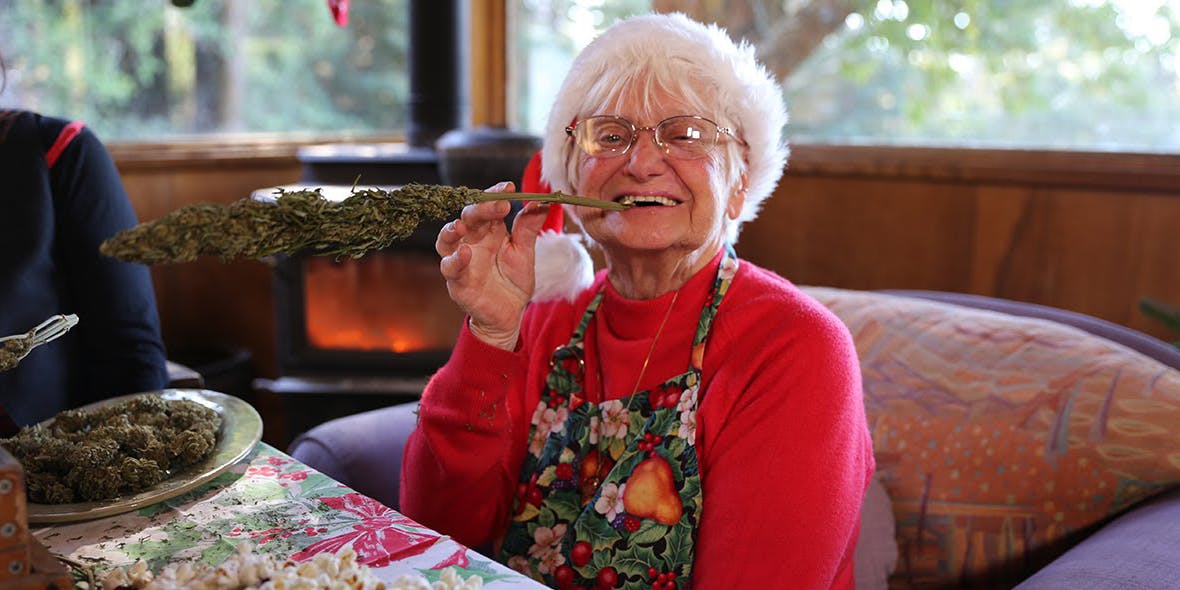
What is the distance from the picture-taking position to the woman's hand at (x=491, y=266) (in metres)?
1.31

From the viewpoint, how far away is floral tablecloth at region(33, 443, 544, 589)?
97 cm

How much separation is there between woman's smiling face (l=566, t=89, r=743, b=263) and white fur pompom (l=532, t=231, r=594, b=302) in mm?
153

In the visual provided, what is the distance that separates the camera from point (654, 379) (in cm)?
143

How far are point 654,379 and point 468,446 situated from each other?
30 centimetres

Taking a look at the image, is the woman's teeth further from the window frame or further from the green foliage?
the green foliage

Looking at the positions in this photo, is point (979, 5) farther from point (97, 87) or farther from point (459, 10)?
point (97, 87)

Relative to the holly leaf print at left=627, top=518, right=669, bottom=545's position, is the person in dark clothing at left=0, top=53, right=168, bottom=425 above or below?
above

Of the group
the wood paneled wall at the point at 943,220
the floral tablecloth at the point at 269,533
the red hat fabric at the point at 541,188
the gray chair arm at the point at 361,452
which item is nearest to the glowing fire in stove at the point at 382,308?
the wood paneled wall at the point at 943,220

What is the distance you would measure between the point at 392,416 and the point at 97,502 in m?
0.81

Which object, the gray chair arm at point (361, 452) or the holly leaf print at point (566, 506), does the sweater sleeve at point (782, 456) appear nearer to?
the holly leaf print at point (566, 506)

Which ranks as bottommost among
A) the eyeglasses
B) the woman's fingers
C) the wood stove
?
the wood stove

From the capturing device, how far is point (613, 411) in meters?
1.44

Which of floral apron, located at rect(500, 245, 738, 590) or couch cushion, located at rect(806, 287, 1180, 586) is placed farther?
couch cushion, located at rect(806, 287, 1180, 586)

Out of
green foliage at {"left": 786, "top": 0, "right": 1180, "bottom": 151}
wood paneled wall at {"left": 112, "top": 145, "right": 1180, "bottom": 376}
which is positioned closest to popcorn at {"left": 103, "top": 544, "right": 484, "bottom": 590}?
wood paneled wall at {"left": 112, "top": 145, "right": 1180, "bottom": 376}
